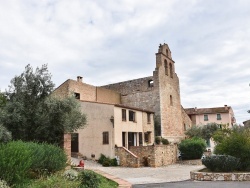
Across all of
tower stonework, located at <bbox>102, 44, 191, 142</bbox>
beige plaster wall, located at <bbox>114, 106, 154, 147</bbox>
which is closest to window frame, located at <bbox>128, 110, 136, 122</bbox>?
beige plaster wall, located at <bbox>114, 106, 154, 147</bbox>

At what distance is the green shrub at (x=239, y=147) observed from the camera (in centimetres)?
1504

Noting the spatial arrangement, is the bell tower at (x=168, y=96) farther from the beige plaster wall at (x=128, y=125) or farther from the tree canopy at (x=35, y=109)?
the tree canopy at (x=35, y=109)

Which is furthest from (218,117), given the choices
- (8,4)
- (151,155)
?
(8,4)

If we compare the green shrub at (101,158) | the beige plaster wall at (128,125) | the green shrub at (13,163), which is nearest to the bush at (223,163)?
the green shrub at (13,163)

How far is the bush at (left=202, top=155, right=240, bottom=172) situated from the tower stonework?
23.9m

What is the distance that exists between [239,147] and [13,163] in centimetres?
1185

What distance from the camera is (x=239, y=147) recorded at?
15281mm

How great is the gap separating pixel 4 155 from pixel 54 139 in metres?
5.89

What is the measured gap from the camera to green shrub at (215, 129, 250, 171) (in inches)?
592

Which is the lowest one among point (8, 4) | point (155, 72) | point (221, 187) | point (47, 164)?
point (221, 187)

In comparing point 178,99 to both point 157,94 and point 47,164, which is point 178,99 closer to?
point 157,94

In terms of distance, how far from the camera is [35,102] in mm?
14172

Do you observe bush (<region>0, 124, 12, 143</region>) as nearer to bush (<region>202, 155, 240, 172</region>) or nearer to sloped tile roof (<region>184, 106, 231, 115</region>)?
bush (<region>202, 155, 240, 172</region>)

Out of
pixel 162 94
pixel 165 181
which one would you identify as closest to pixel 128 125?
pixel 162 94
